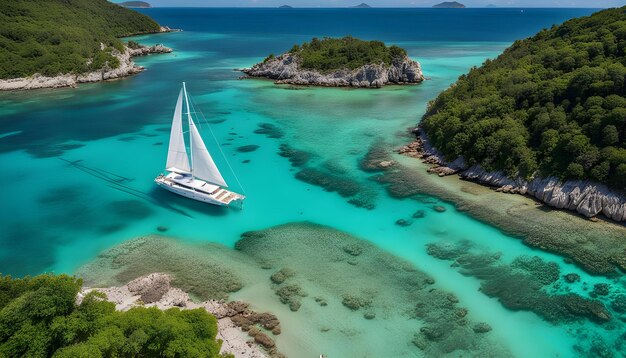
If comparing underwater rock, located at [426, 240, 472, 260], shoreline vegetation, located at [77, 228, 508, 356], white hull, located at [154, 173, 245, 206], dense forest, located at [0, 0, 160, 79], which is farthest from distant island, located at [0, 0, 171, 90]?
underwater rock, located at [426, 240, 472, 260]

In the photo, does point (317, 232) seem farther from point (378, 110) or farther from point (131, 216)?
point (378, 110)

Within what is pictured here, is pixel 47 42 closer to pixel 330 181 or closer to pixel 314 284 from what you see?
pixel 330 181

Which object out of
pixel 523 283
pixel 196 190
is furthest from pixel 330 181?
pixel 523 283

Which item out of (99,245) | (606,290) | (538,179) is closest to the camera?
(606,290)

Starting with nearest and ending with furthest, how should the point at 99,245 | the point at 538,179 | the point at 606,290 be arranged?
the point at 606,290 < the point at 99,245 < the point at 538,179

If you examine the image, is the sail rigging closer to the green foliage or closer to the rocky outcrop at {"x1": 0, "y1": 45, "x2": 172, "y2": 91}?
the green foliage

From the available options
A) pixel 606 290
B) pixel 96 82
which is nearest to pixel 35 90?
pixel 96 82

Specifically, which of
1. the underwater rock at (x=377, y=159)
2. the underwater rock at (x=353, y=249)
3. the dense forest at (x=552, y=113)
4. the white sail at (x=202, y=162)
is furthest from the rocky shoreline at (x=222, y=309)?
the dense forest at (x=552, y=113)
